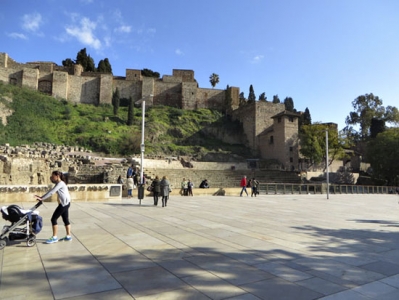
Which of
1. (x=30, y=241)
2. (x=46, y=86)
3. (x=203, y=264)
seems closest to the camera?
(x=203, y=264)

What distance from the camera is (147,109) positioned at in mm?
67562

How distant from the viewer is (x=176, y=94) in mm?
72375

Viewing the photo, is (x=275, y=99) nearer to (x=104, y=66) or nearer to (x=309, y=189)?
(x=104, y=66)

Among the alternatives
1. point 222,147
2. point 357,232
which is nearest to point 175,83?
point 222,147

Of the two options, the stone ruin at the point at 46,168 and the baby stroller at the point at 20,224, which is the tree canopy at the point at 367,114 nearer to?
the stone ruin at the point at 46,168

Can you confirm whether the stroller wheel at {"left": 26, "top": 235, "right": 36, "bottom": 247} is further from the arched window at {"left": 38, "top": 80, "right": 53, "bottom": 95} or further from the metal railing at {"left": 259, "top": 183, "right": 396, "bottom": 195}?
the arched window at {"left": 38, "top": 80, "right": 53, "bottom": 95}

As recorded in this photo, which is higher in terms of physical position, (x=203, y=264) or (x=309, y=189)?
(x=309, y=189)

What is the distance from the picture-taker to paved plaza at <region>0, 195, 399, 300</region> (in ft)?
12.4

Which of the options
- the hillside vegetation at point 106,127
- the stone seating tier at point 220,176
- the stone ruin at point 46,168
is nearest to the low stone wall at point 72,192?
the stone ruin at point 46,168

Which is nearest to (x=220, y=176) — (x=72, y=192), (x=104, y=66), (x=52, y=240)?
(x=72, y=192)

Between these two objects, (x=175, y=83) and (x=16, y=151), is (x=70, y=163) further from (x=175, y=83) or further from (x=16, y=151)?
(x=175, y=83)

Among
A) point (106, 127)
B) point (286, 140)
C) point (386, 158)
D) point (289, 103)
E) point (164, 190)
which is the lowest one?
point (164, 190)

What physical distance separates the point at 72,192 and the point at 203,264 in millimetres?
12202

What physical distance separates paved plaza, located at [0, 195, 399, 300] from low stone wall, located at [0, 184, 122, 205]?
7160mm
